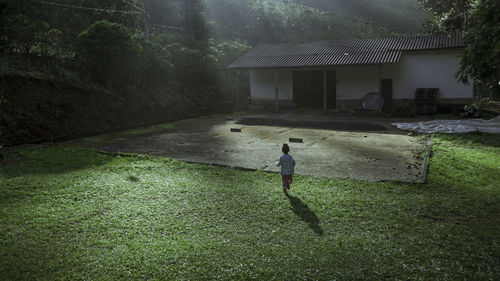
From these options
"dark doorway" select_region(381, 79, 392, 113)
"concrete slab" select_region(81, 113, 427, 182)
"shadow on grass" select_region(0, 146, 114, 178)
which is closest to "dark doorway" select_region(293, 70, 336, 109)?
"dark doorway" select_region(381, 79, 392, 113)

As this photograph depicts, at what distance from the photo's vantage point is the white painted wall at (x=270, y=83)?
2358cm

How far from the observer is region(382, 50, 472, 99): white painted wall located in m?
19.0

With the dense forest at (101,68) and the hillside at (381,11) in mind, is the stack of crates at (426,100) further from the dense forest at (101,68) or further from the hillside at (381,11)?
the hillside at (381,11)

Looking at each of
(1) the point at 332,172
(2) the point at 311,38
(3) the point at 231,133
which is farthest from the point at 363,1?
(1) the point at 332,172

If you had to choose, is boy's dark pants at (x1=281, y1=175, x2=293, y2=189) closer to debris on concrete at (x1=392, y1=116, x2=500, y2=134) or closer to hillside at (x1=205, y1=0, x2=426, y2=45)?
debris on concrete at (x1=392, y1=116, x2=500, y2=134)

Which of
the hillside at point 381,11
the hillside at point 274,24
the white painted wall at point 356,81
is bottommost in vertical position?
the white painted wall at point 356,81

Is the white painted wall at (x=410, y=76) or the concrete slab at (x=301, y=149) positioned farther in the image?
the white painted wall at (x=410, y=76)

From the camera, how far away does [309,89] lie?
23266 mm

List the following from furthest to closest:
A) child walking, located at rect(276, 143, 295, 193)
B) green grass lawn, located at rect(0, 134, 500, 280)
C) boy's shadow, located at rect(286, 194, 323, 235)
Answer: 1. child walking, located at rect(276, 143, 295, 193)
2. boy's shadow, located at rect(286, 194, 323, 235)
3. green grass lawn, located at rect(0, 134, 500, 280)

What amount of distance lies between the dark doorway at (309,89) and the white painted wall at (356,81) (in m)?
0.90

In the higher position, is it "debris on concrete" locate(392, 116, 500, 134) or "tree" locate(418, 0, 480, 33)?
"tree" locate(418, 0, 480, 33)

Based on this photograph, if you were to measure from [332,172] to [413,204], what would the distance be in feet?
7.50

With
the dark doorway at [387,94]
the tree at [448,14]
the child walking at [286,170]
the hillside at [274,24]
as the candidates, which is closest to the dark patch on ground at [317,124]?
the dark doorway at [387,94]

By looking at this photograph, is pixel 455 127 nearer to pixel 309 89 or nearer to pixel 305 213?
pixel 305 213
